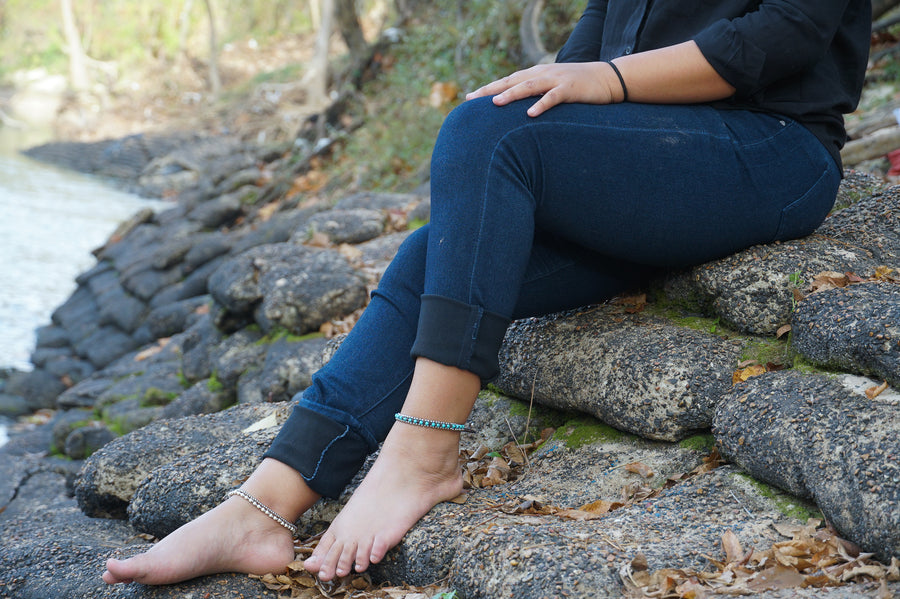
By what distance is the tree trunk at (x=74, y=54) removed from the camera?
91.3 feet

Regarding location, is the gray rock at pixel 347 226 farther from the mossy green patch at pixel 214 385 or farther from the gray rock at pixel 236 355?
the mossy green patch at pixel 214 385

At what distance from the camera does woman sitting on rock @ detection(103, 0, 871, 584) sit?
1646 mm

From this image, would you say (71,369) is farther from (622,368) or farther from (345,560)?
(622,368)

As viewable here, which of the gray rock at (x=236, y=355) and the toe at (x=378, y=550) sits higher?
the toe at (x=378, y=550)

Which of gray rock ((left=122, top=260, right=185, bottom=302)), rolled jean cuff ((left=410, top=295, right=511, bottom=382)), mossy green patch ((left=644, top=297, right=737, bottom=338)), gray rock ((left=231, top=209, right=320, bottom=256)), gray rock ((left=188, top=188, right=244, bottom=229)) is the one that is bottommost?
gray rock ((left=122, top=260, right=185, bottom=302))

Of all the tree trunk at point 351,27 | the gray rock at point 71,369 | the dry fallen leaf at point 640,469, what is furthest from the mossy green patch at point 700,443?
the tree trunk at point 351,27

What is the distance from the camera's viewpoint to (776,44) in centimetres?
173

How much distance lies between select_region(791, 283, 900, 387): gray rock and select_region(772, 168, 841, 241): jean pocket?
198 millimetres

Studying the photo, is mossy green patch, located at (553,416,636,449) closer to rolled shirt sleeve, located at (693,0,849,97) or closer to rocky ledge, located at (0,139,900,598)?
rocky ledge, located at (0,139,900,598)

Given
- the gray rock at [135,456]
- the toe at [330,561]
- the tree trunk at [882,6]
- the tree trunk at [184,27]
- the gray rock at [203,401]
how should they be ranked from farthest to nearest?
1. the tree trunk at [184,27]
2. the tree trunk at [882,6]
3. the gray rock at [203,401]
4. the gray rock at [135,456]
5. the toe at [330,561]

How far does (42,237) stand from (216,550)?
1247cm

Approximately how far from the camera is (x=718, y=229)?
6.00ft

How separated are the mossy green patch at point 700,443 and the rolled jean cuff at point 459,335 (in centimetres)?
60

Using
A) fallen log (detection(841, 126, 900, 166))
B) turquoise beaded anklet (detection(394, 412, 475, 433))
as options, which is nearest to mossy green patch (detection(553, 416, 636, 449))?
turquoise beaded anklet (detection(394, 412, 475, 433))
